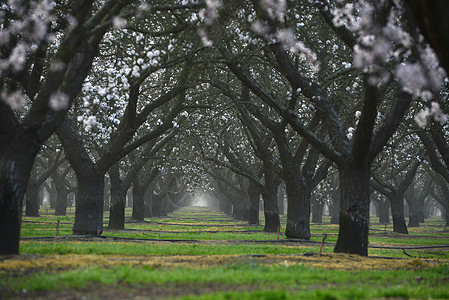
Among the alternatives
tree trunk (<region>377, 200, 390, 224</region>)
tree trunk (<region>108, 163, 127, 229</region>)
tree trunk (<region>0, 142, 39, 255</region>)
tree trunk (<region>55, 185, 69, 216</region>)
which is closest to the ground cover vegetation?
tree trunk (<region>0, 142, 39, 255</region>)

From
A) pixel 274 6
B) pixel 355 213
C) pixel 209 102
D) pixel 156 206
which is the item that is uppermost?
pixel 274 6

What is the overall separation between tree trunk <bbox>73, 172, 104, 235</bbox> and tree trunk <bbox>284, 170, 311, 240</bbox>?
26.5 ft

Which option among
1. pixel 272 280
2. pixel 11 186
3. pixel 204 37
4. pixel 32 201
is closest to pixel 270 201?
pixel 204 37

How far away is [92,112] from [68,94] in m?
6.40

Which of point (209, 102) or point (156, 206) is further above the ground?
point (209, 102)

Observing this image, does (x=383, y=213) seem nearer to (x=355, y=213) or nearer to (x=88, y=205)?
(x=355, y=213)

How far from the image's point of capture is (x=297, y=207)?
19609 mm

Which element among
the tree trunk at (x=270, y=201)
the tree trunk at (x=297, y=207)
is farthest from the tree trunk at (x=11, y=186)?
the tree trunk at (x=270, y=201)

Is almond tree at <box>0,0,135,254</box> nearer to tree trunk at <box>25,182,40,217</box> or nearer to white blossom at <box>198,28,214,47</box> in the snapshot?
white blossom at <box>198,28,214,47</box>

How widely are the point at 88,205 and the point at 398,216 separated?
23.4 meters

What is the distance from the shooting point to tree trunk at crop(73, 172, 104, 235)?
1744 centimetres

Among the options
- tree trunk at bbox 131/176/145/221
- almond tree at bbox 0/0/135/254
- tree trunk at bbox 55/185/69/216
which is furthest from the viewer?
tree trunk at bbox 55/185/69/216

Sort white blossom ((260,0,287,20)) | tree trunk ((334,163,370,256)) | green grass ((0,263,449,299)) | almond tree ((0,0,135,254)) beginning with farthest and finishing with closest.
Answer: tree trunk ((334,163,370,256)) → white blossom ((260,0,287,20)) → almond tree ((0,0,135,254)) → green grass ((0,263,449,299))

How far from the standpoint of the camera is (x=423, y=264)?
1126 centimetres
